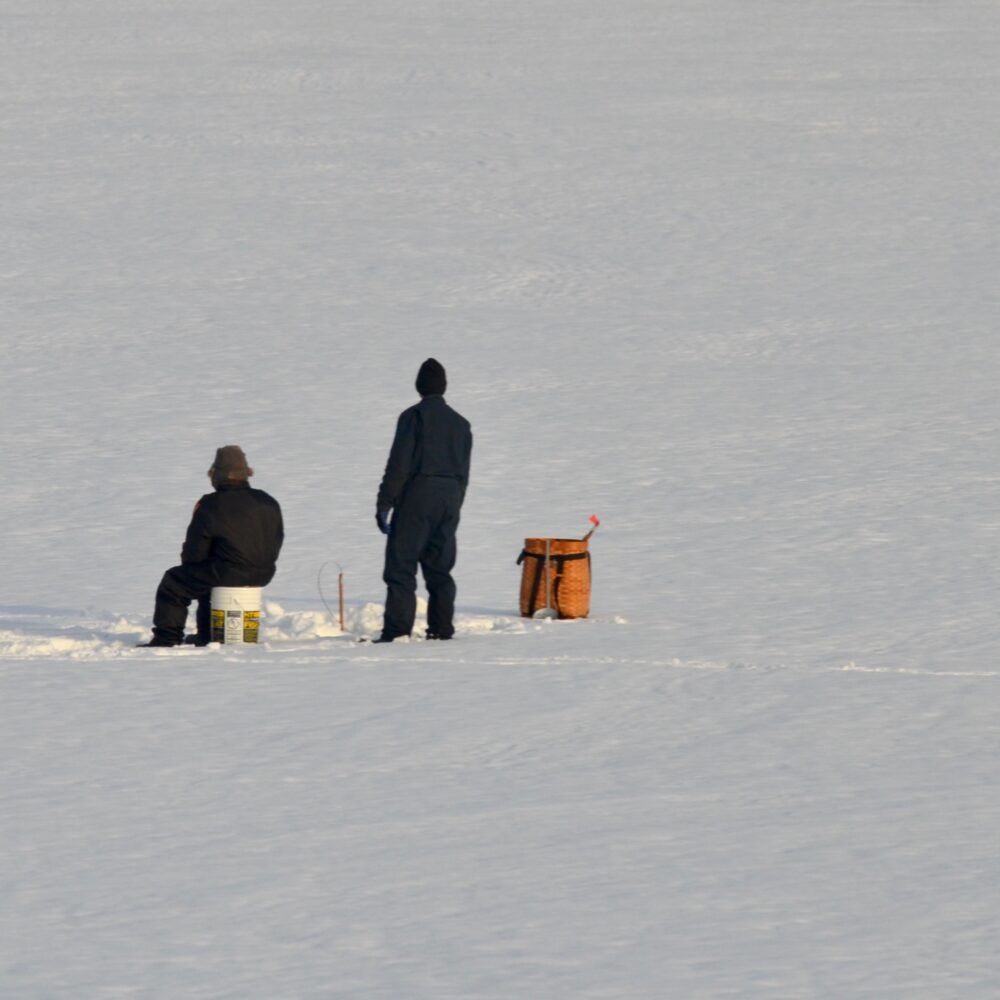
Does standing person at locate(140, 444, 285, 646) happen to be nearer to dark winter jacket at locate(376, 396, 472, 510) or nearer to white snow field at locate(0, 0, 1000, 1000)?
white snow field at locate(0, 0, 1000, 1000)

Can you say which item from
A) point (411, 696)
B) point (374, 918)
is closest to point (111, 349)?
point (411, 696)

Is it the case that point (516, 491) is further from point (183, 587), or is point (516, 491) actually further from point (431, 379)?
point (183, 587)

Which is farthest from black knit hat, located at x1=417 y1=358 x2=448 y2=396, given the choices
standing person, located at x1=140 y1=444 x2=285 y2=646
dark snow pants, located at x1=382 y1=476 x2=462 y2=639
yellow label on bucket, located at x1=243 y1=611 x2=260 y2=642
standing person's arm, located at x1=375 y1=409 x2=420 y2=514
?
yellow label on bucket, located at x1=243 y1=611 x2=260 y2=642

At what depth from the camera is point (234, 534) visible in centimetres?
909

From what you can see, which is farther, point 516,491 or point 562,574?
point 516,491

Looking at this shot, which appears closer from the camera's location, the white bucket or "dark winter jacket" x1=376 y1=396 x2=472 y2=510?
"dark winter jacket" x1=376 y1=396 x2=472 y2=510

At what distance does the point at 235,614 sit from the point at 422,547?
893 mm

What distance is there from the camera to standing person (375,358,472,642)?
902 cm

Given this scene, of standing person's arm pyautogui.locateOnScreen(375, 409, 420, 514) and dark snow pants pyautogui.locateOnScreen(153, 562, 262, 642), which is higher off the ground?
standing person's arm pyautogui.locateOnScreen(375, 409, 420, 514)

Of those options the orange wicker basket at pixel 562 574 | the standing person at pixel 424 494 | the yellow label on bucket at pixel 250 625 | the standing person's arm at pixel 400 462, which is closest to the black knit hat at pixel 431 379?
Result: the standing person at pixel 424 494

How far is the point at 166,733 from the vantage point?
710 cm

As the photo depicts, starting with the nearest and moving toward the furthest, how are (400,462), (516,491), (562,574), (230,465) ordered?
1. (400,462)
2. (230,465)
3. (562,574)
4. (516,491)

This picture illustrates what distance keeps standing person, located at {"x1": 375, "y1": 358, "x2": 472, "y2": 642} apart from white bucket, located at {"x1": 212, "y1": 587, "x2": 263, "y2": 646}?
0.60 meters

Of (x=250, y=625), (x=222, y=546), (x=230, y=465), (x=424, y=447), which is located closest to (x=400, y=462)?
(x=424, y=447)
